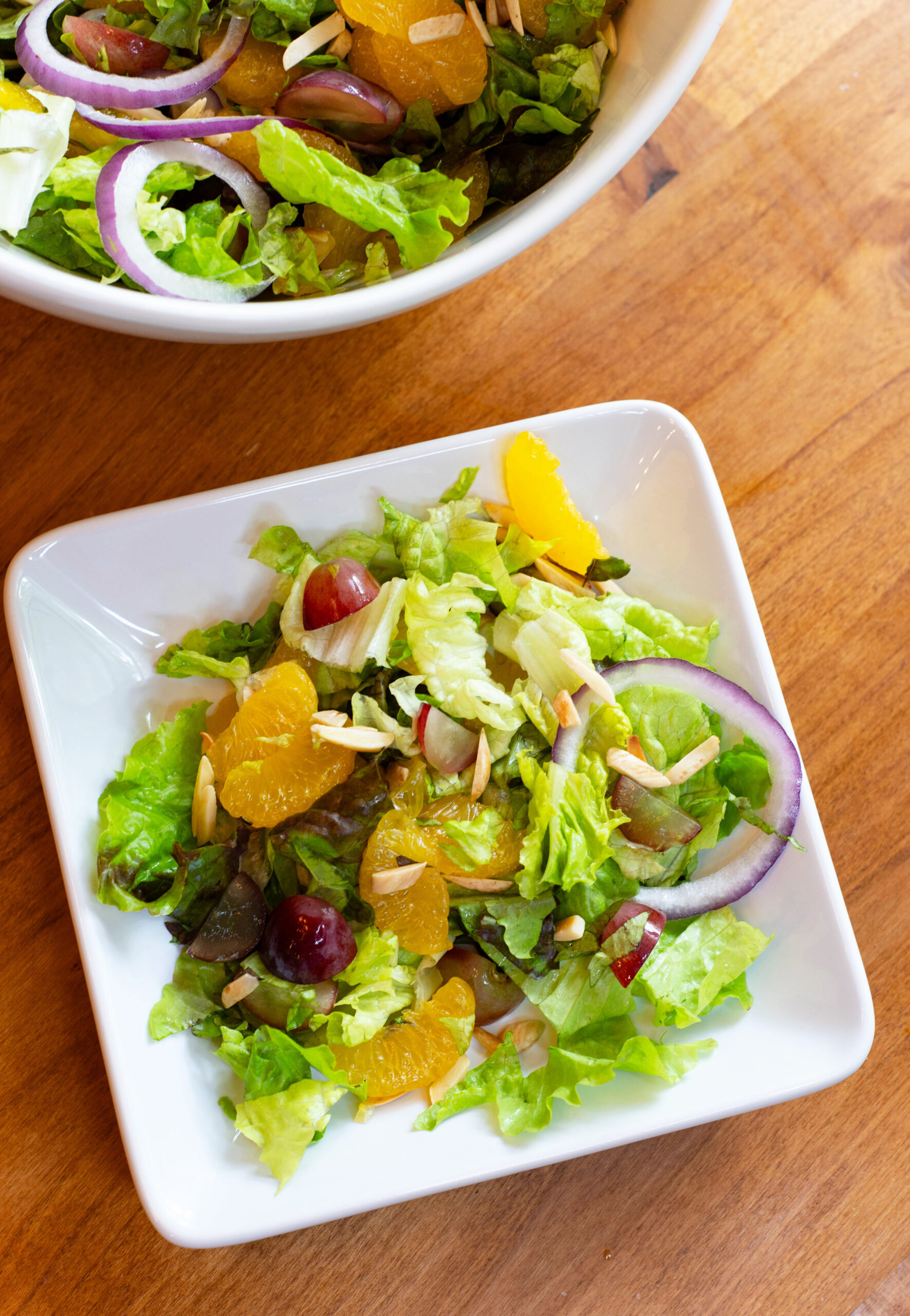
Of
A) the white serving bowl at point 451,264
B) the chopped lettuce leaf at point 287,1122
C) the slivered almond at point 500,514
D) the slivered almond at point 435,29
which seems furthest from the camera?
the slivered almond at point 500,514

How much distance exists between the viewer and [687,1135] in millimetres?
→ 1246

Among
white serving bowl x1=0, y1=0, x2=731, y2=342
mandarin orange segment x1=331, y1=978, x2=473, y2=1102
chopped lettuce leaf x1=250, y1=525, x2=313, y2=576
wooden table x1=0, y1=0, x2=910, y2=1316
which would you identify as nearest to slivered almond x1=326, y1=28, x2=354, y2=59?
white serving bowl x1=0, y1=0, x2=731, y2=342

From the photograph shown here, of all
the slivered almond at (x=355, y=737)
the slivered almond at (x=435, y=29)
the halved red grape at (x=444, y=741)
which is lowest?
the slivered almond at (x=355, y=737)

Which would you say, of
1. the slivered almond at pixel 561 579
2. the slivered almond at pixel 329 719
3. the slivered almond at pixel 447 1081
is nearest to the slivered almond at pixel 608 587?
the slivered almond at pixel 561 579

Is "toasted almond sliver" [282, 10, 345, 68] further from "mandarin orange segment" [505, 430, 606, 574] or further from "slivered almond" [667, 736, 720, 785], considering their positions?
"slivered almond" [667, 736, 720, 785]

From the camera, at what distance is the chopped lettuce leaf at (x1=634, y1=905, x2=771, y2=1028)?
1119mm

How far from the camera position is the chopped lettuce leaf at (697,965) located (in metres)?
1.12

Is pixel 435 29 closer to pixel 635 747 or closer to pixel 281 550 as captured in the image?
pixel 281 550

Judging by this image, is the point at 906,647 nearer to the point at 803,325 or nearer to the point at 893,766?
the point at 893,766

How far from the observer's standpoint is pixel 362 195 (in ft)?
2.86

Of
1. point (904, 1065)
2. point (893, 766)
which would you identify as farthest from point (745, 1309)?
point (893, 766)

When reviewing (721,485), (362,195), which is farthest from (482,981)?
(362,195)

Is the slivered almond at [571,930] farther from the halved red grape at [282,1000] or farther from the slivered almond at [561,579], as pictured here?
the slivered almond at [561,579]

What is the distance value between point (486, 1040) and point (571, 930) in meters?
0.17
